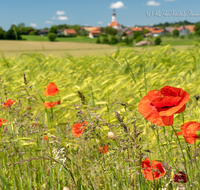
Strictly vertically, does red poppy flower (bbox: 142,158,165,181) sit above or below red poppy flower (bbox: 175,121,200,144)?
below

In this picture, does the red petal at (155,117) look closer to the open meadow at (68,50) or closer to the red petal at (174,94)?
the red petal at (174,94)

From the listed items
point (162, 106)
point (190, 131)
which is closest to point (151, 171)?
point (190, 131)

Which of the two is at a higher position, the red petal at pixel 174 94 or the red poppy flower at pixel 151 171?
the red petal at pixel 174 94

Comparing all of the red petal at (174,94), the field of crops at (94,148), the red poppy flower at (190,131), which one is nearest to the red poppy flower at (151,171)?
the field of crops at (94,148)

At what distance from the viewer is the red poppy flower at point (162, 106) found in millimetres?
490

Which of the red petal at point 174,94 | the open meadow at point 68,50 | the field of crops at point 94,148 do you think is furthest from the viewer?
the open meadow at point 68,50

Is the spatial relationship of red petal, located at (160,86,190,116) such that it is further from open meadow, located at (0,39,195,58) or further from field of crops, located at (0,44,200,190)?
open meadow, located at (0,39,195,58)

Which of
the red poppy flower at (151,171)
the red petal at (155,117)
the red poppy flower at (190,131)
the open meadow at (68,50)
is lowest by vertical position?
the red poppy flower at (151,171)

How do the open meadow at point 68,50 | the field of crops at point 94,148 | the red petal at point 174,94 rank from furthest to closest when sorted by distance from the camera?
the open meadow at point 68,50 < the field of crops at point 94,148 < the red petal at point 174,94

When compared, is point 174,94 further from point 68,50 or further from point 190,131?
point 68,50

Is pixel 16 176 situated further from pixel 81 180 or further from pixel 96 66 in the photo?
pixel 96 66

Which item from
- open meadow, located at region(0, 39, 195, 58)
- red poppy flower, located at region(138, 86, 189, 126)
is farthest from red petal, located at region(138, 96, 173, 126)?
open meadow, located at region(0, 39, 195, 58)

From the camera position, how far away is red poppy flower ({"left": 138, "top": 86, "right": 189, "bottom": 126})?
0.49 metres

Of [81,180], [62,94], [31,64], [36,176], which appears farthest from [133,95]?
[31,64]
